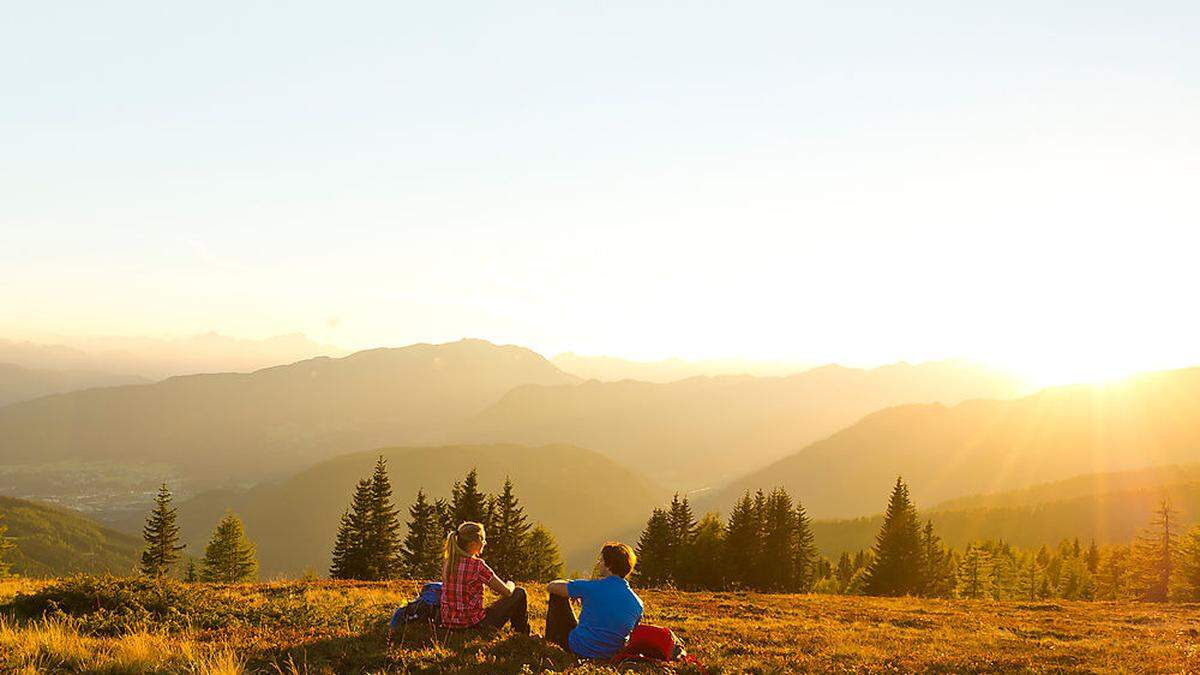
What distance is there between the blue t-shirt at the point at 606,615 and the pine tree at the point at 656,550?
57346 millimetres

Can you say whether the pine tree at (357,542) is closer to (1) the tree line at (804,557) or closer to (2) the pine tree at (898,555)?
(1) the tree line at (804,557)

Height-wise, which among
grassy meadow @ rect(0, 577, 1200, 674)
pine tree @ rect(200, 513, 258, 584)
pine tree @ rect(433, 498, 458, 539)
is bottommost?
pine tree @ rect(200, 513, 258, 584)

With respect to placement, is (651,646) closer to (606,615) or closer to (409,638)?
(606,615)

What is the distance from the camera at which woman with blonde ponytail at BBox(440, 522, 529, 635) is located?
11.6 meters

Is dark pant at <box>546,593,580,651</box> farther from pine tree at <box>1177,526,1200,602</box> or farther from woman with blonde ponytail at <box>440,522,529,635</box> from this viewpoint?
pine tree at <box>1177,526,1200,602</box>

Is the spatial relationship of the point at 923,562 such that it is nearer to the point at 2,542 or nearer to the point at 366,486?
the point at 366,486

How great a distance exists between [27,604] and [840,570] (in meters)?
107

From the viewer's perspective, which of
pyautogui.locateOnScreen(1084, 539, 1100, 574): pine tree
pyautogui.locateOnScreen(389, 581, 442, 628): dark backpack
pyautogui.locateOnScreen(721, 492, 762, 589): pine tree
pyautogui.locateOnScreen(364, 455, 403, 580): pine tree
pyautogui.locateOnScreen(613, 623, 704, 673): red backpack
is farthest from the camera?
pyautogui.locateOnScreen(1084, 539, 1100, 574): pine tree

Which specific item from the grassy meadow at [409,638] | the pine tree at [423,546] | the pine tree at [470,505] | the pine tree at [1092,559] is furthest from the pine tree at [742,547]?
the pine tree at [1092,559]

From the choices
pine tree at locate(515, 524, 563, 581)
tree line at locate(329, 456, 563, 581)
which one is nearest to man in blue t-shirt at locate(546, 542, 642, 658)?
tree line at locate(329, 456, 563, 581)

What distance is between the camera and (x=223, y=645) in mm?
11055

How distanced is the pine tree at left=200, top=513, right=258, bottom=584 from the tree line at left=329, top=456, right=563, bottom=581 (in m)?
8.24

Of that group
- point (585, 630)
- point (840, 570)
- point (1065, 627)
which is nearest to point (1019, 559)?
point (840, 570)

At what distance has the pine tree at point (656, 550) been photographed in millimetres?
66562
